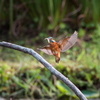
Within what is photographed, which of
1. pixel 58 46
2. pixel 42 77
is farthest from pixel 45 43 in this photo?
pixel 58 46

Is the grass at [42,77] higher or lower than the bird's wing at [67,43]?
higher

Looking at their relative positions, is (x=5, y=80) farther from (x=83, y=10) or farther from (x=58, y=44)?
(x=83, y=10)

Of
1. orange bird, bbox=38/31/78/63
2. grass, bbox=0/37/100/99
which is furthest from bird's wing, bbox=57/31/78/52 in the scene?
grass, bbox=0/37/100/99

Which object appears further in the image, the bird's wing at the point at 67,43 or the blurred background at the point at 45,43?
the blurred background at the point at 45,43

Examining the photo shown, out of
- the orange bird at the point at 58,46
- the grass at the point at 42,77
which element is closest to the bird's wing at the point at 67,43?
the orange bird at the point at 58,46

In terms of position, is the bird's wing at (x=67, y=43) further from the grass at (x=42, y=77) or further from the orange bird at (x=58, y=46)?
the grass at (x=42, y=77)

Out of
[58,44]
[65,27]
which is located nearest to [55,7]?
[65,27]

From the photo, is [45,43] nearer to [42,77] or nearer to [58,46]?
[42,77]

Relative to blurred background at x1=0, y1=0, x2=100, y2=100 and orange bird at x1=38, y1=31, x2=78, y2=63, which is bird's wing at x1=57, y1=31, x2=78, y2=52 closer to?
orange bird at x1=38, y1=31, x2=78, y2=63
